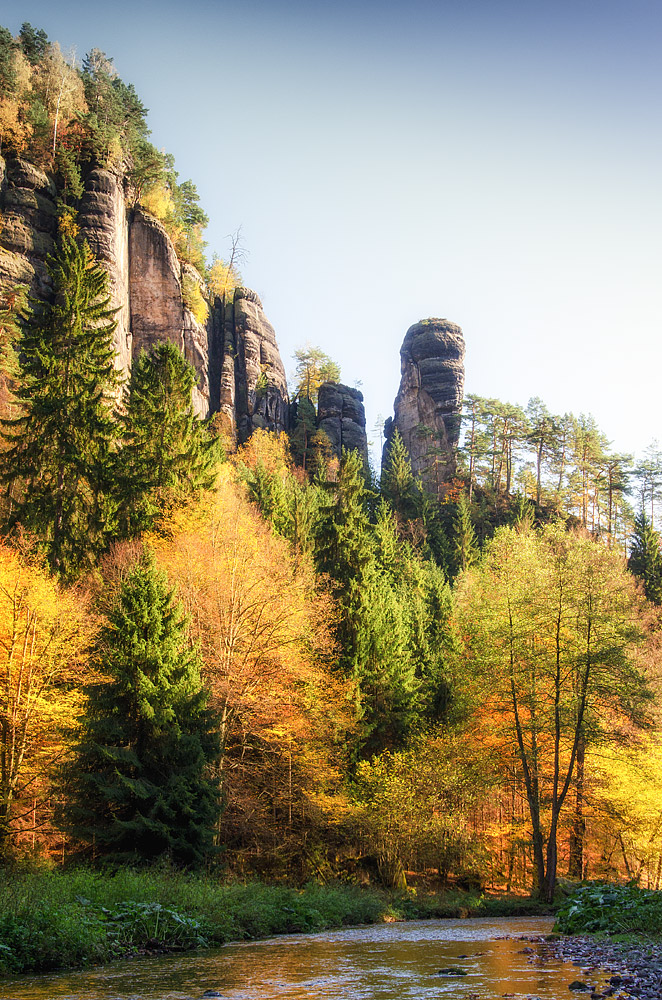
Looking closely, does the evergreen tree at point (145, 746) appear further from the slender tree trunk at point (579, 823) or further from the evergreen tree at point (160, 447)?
the slender tree trunk at point (579, 823)

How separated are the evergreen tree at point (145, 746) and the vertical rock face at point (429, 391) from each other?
7073cm

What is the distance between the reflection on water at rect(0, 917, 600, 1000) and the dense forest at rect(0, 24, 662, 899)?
631cm

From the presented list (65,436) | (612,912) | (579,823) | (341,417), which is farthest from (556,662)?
(341,417)

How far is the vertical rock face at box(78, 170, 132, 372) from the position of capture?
5559cm

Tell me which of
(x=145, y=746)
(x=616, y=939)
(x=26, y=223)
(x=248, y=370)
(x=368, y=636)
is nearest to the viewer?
(x=616, y=939)

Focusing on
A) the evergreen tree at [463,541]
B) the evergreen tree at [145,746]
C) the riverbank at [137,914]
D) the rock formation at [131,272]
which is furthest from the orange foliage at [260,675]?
the evergreen tree at [463,541]

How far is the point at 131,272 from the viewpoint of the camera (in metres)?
61.2

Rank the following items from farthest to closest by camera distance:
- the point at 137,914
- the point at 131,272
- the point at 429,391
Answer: the point at 429,391 → the point at 131,272 → the point at 137,914

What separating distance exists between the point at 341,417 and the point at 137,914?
7772cm

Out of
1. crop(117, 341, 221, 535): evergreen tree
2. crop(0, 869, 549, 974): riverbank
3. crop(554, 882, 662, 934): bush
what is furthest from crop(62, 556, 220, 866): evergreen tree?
crop(117, 341, 221, 535): evergreen tree

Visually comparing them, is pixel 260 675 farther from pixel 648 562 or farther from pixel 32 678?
pixel 648 562

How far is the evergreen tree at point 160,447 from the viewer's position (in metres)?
34.3

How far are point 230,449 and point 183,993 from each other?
63934mm

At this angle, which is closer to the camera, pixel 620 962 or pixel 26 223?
pixel 620 962
